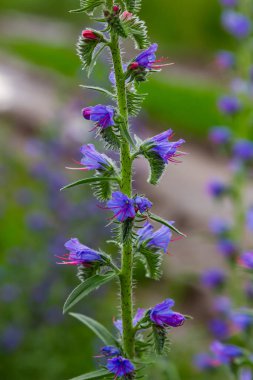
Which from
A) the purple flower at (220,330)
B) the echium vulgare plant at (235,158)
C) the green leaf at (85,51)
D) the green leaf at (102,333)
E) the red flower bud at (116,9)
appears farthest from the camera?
the echium vulgare plant at (235,158)

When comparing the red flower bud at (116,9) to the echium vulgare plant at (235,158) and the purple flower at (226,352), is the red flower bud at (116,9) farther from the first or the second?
the echium vulgare plant at (235,158)

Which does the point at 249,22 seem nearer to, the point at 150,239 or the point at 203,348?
the point at 203,348

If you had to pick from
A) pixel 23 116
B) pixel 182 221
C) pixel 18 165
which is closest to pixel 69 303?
pixel 182 221

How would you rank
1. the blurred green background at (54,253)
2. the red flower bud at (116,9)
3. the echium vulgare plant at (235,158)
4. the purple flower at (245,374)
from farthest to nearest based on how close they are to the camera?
the blurred green background at (54,253) → the echium vulgare plant at (235,158) → the purple flower at (245,374) → the red flower bud at (116,9)

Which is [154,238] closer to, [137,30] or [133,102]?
[133,102]

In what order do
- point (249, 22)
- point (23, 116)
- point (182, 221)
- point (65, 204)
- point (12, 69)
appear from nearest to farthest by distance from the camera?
point (249, 22) → point (65, 204) → point (182, 221) → point (23, 116) → point (12, 69)

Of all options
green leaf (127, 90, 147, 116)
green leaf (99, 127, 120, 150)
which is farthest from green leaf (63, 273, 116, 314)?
green leaf (127, 90, 147, 116)

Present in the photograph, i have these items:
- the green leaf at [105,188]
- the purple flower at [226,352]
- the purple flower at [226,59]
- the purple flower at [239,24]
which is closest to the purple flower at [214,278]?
the purple flower at [226,59]
